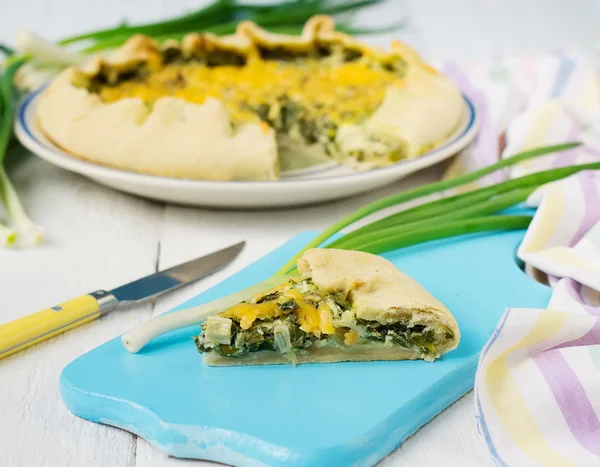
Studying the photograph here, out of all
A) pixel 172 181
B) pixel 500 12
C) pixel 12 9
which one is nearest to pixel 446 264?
pixel 172 181

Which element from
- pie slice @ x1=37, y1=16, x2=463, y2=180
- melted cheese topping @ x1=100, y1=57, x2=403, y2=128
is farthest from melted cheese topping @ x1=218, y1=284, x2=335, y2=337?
melted cheese topping @ x1=100, y1=57, x2=403, y2=128

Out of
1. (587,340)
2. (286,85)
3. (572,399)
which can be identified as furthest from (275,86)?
(572,399)

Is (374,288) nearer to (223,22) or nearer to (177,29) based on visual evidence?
(177,29)

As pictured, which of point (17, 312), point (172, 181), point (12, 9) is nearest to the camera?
point (17, 312)

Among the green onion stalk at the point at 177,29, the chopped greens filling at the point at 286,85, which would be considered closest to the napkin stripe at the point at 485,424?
the chopped greens filling at the point at 286,85

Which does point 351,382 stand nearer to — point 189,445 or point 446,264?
point 189,445

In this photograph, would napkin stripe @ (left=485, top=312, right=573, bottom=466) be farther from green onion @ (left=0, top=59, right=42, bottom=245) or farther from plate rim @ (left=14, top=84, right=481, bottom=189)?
green onion @ (left=0, top=59, right=42, bottom=245)

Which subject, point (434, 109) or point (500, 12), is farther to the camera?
point (500, 12)

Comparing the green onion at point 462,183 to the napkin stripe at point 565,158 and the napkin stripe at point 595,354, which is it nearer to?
the napkin stripe at point 565,158
